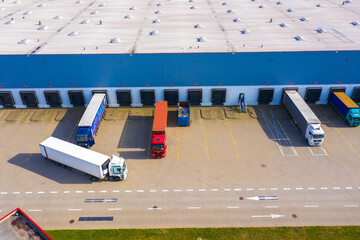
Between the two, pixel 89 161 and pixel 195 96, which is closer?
pixel 89 161

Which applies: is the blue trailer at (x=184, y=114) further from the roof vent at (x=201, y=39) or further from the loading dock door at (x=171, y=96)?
the roof vent at (x=201, y=39)

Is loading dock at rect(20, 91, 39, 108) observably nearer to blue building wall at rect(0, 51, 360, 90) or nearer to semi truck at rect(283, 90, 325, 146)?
blue building wall at rect(0, 51, 360, 90)

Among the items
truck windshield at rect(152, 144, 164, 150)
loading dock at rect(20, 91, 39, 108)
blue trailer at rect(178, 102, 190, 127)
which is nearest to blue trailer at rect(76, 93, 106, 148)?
truck windshield at rect(152, 144, 164, 150)

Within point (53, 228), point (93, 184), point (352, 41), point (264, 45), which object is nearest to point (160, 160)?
point (93, 184)

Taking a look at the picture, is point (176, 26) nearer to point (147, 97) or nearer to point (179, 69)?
point (179, 69)

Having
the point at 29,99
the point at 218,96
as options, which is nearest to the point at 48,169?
the point at 29,99

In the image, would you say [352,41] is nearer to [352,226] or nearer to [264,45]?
[264,45]
